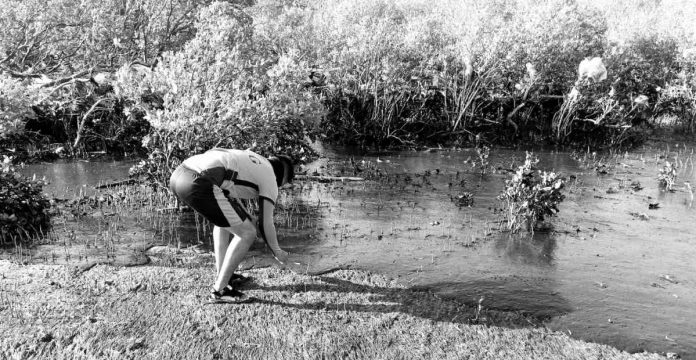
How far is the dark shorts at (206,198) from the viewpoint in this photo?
4391 mm

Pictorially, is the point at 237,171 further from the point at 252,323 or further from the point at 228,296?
the point at 252,323

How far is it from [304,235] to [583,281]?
132 inches

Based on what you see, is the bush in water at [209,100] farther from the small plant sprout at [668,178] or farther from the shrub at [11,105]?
the small plant sprout at [668,178]

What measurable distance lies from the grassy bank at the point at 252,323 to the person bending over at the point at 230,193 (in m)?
0.43

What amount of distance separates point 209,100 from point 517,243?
4553 mm

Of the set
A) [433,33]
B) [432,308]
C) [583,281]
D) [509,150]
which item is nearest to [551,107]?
[509,150]

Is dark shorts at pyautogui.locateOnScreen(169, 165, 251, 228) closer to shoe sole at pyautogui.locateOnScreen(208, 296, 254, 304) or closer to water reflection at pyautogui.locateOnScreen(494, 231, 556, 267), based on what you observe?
shoe sole at pyautogui.locateOnScreen(208, 296, 254, 304)

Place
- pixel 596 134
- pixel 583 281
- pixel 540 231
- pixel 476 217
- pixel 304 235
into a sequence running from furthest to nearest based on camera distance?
pixel 596 134 < pixel 476 217 < pixel 540 231 < pixel 304 235 < pixel 583 281

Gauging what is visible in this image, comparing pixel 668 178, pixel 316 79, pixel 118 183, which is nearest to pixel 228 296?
pixel 118 183

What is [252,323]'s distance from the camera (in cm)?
434

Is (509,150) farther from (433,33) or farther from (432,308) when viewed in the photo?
(432,308)

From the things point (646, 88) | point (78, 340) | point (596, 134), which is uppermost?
point (646, 88)

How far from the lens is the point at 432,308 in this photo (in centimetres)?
481

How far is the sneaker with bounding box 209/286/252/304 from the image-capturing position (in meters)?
4.62
